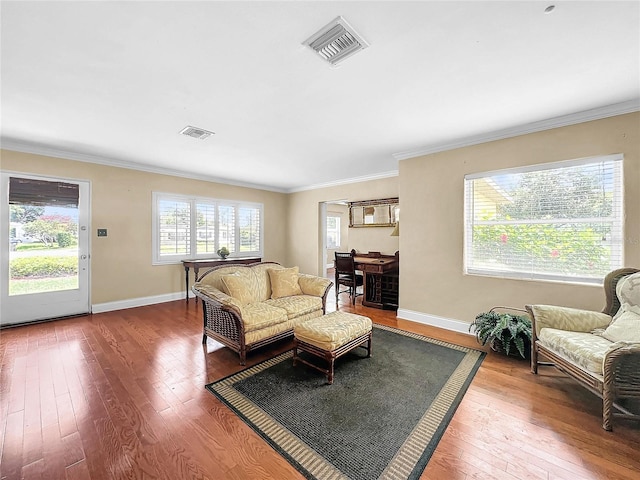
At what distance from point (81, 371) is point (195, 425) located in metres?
1.57

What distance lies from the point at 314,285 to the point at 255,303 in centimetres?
84

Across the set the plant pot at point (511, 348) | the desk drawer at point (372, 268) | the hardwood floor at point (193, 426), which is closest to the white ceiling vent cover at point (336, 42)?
the hardwood floor at point (193, 426)

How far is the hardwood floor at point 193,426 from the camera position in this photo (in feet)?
4.86

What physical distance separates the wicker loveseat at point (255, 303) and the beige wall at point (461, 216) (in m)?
1.53

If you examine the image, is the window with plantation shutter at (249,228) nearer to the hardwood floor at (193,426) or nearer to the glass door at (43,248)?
the glass door at (43,248)

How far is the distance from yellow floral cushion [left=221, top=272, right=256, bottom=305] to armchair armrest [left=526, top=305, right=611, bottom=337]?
9.66 feet

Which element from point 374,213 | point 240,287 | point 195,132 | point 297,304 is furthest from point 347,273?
point 195,132

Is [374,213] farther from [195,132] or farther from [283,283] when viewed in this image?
[195,132]

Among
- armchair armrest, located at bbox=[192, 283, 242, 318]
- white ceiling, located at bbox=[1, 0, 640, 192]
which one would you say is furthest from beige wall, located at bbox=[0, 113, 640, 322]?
armchair armrest, located at bbox=[192, 283, 242, 318]

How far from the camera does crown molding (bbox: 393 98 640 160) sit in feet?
8.33

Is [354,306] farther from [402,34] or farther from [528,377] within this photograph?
[402,34]

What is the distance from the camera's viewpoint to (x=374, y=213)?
555cm

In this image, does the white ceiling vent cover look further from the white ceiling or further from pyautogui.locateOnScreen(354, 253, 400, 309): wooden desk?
pyautogui.locateOnScreen(354, 253, 400, 309): wooden desk

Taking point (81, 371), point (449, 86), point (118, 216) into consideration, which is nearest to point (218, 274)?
point (81, 371)
